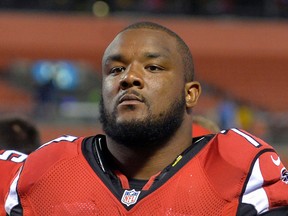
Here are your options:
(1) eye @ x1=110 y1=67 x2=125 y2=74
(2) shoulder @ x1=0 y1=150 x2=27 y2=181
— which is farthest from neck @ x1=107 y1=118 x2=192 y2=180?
(2) shoulder @ x1=0 y1=150 x2=27 y2=181

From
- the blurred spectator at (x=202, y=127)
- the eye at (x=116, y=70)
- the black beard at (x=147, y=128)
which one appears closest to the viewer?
the black beard at (x=147, y=128)

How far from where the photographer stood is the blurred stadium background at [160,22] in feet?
53.8

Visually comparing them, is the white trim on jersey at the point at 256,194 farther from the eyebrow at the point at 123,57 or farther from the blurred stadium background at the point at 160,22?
the blurred stadium background at the point at 160,22

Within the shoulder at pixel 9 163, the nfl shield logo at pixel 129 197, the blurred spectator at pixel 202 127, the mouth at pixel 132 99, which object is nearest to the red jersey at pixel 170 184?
the nfl shield logo at pixel 129 197

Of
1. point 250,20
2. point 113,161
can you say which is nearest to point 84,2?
point 250,20

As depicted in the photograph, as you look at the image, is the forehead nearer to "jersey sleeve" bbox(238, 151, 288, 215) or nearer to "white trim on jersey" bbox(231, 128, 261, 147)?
"white trim on jersey" bbox(231, 128, 261, 147)

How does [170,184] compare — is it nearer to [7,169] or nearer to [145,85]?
[145,85]

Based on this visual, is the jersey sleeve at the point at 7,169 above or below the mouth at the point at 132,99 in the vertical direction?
below

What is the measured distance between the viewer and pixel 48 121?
45.1 ft

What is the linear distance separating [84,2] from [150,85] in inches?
594

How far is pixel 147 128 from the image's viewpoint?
2.54 metres

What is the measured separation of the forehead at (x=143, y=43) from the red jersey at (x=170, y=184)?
33 cm

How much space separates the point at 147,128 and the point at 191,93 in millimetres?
256

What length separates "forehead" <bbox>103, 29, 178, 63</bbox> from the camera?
8.63ft
